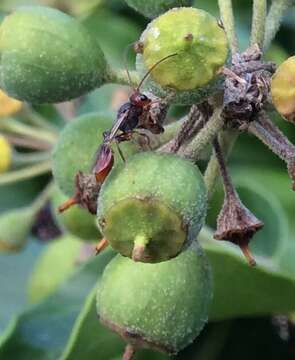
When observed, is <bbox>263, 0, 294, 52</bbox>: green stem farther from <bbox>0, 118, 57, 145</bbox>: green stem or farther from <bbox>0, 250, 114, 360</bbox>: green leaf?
<bbox>0, 118, 57, 145</bbox>: green stem

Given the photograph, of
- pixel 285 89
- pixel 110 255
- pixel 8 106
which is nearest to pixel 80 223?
pixel 110 255

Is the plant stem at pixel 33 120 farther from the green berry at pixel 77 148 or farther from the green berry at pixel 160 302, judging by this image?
the green berry at pixel 160 302

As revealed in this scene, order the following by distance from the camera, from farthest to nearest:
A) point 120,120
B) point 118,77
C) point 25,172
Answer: point 25,172, point 118,77, point 120,120

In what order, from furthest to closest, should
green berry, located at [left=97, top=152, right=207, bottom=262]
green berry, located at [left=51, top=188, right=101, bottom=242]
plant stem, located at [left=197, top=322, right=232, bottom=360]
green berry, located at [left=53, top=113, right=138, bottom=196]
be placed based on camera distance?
plant stem, located at [left=197, top=322, right=232, bottom=360] → green berry, located at [left=51, top=188, right=101, bottom=242] → green berry, located at [left=53, top=113, right=138, bottom=196] → green berry, located at [left=97, top=152, right=207, bottom=262]

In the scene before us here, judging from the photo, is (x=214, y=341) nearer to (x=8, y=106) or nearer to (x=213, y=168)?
Result: (x=8, y=106)

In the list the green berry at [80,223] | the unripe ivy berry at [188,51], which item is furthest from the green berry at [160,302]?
the green berry at [80,223]

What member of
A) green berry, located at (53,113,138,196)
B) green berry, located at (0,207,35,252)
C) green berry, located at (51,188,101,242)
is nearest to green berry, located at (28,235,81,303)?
green berry, located at (0,207,35,252)

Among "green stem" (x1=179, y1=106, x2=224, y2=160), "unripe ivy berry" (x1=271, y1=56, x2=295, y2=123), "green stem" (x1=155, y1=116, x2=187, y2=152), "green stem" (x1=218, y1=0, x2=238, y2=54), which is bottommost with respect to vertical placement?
"green stem" (x1=155, y1=116, x2=187, y2=152)
